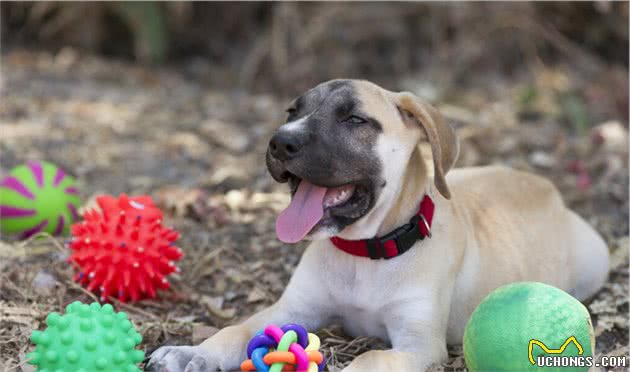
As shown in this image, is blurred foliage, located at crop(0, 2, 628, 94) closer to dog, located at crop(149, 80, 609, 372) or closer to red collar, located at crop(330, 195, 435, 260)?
dog, located at crop(149, 80, 609, 372)

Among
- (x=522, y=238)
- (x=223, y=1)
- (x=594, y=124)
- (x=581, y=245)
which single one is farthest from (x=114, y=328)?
(x=223, y=1)

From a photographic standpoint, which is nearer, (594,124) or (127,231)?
(127,231)

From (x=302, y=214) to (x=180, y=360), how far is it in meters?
0.86

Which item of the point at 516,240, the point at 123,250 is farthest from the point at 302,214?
the point at 516,240

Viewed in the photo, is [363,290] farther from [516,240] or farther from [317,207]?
[516,240]

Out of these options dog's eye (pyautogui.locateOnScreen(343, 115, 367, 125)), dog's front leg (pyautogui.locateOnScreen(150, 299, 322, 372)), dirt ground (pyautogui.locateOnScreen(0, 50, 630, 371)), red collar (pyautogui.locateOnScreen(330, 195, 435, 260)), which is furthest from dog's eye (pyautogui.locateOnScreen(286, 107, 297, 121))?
dirt ground (pyautogui.locateOnScreen(0, 50, 630, 371))

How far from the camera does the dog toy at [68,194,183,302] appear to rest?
4.45m

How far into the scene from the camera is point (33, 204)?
5.38 metres

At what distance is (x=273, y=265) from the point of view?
17.9 feet

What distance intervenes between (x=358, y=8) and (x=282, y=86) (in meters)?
1.33

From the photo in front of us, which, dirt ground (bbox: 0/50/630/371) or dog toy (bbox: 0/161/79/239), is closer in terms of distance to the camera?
dirt ground (bbox: 0/50/630/371)

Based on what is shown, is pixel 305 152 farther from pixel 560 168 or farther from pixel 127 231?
pixel 560 168

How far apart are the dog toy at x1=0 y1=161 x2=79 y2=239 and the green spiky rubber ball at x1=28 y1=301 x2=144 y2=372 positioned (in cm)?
215

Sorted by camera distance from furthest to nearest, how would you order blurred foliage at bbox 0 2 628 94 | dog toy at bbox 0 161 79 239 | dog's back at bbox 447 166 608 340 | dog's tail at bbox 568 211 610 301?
blurred foliage at bbox 0 2 628 94 < dog toy at bbox 0 161 79 239 < dog's tail at bbox 568 211 610 301 < dog's back at bbox 447 166 608 340
